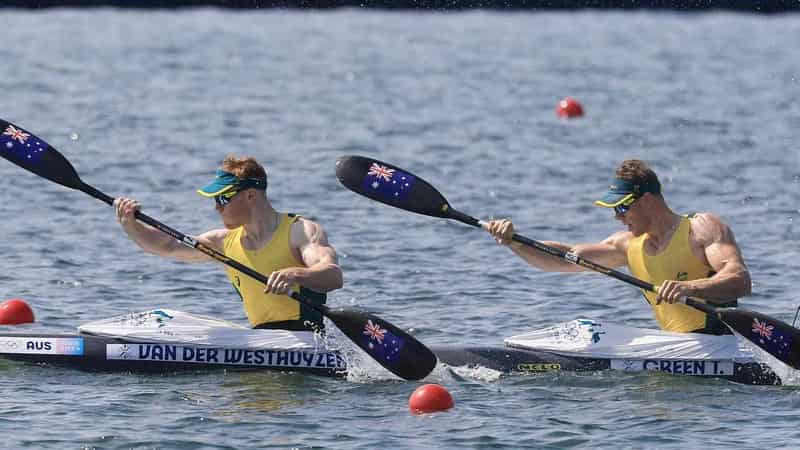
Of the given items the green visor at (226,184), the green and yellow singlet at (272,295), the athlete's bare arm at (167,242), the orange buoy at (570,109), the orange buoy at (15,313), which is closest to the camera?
the green visor at (226,184)

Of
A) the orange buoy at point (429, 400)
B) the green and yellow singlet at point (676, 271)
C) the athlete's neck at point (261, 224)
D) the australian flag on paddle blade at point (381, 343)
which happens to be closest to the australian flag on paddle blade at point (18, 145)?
the athlete's neck at point (261, 224)

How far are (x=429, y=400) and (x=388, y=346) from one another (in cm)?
95

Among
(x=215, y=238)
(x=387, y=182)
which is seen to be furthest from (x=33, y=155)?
(x=387, y=182)

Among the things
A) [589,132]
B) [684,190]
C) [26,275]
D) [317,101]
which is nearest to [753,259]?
[684,190]

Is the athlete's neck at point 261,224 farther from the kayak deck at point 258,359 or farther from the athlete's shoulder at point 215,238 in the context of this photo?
the kayak deck at point 258,359

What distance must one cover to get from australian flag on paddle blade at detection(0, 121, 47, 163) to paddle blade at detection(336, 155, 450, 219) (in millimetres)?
2413

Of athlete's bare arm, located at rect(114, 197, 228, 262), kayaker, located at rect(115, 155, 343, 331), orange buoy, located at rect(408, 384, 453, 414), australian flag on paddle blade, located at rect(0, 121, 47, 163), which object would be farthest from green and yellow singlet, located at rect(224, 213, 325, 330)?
australian flag on paddle blade, located at rect(0, 121, 47, 163)

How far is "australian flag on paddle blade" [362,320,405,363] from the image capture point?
12.7m

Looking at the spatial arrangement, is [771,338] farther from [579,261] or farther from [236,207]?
[236,207]

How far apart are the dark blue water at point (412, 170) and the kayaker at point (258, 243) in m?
0.57

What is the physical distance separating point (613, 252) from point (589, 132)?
16917mm

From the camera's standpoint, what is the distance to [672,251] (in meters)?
12.7

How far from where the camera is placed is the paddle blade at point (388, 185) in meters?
13.6

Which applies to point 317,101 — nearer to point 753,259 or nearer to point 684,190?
point 684,190
